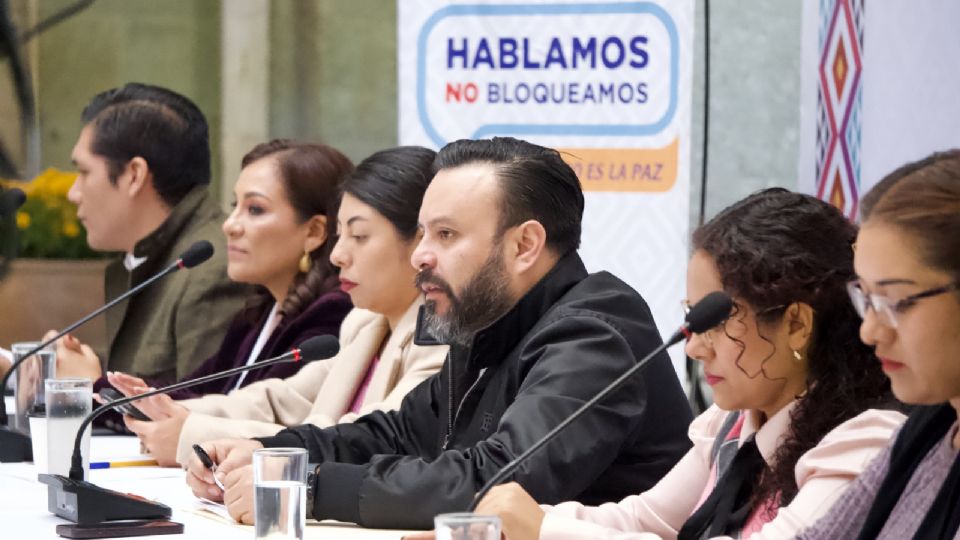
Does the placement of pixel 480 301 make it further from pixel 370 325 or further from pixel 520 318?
pixel 370 325

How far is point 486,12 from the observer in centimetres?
431

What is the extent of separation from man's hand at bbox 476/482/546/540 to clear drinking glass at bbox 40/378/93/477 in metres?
1.13

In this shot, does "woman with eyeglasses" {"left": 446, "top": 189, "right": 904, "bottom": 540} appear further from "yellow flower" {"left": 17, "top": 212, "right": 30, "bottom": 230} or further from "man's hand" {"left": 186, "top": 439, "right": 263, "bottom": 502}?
"yellow flower" {"left": 17, "top": 212, "right": 30, "bottom": 230}

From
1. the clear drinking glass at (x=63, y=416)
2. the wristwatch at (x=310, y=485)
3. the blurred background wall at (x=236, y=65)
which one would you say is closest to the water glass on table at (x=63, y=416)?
the clear drinking glass at (x=63, y=416)

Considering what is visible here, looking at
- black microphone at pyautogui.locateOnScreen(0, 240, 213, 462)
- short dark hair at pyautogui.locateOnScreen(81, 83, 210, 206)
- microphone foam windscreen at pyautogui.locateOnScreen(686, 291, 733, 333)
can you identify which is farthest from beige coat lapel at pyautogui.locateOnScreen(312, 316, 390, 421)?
microphone foam windscreen at pyautogui.locateOnScreen(686, 291, 733, 333)

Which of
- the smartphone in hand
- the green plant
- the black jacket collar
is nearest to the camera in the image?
the black jacket collar

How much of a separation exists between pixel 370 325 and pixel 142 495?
905mm

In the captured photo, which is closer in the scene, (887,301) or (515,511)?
(887,301)

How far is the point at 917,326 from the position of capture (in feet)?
5.68

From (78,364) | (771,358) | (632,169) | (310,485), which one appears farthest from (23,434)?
(771,358)

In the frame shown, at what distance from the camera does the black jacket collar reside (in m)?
2.85

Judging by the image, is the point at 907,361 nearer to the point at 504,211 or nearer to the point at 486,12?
the point at 504,211

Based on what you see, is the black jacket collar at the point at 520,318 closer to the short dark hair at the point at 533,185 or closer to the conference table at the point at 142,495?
the short dark hair at the point at 533,185

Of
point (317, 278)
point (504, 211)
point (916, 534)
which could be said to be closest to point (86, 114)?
point (317, 278)
